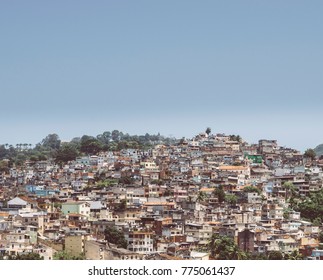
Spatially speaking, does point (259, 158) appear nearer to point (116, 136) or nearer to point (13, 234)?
point (116, 136)

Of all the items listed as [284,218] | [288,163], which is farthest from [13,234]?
[288,163]

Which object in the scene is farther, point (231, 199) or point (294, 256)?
point (231, 199)

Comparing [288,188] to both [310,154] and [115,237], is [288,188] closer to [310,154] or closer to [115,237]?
[310,154]

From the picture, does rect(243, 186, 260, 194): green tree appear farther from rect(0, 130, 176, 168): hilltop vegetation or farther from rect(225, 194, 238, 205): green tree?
rect(0, 130, 176, 168): hilltop vegetation

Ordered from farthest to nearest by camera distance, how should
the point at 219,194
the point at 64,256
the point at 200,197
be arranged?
the point at 219,194 → the point at 200,197 → the point at 64,256

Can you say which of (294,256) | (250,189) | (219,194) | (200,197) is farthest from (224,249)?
(250,189)

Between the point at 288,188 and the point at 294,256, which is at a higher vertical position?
the point at 288,188

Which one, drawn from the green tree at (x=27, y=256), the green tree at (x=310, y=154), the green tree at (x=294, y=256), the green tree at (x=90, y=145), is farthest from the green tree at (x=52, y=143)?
the green tree at (x=27, y=256)

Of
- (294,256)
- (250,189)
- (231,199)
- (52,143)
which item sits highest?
(52,143)

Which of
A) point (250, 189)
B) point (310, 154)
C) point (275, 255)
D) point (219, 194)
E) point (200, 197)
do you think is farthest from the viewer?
point (310, 154)

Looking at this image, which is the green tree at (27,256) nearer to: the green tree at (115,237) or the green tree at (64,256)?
the green tree at (64,256)
